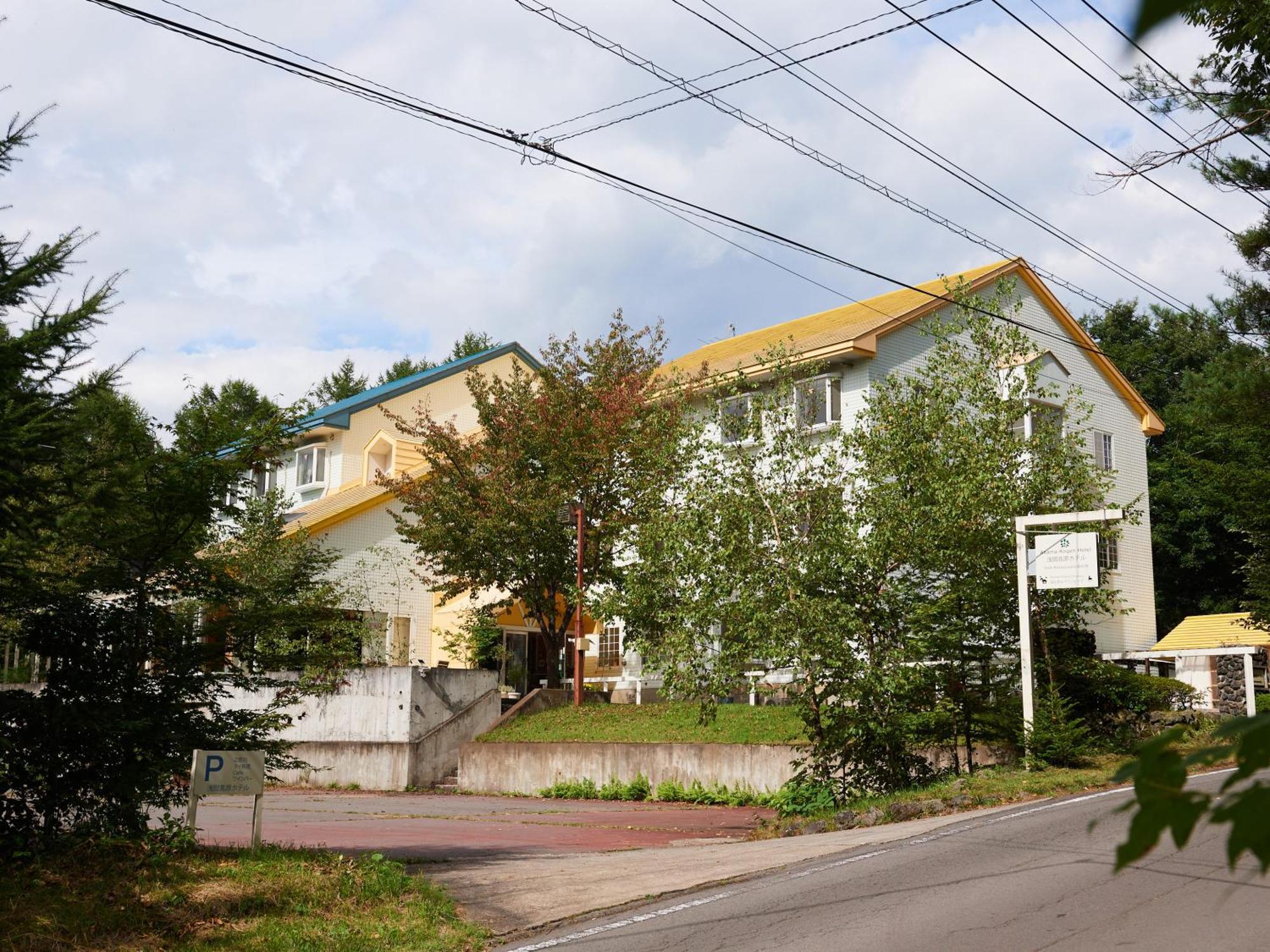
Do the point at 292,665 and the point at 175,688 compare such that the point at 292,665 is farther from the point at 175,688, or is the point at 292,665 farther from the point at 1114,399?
the point at 1114,399

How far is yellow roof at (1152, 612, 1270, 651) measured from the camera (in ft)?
107

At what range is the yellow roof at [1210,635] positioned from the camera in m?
32.5

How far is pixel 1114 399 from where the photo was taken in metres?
35.9

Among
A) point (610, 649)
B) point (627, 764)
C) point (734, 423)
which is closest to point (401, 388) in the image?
point (610, 649)

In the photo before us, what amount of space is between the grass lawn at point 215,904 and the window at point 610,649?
23369 millimetres

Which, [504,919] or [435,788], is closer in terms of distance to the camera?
[504,919]

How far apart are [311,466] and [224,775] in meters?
31.0

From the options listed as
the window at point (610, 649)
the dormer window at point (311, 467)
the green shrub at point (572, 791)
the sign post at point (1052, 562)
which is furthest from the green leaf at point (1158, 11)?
the dormer window at point (311, 467)

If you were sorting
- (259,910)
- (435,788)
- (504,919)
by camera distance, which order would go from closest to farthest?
1. (259,910)
2. (504,919)
3. (435,788)

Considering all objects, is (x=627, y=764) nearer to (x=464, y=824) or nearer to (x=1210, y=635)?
(x=464, y=824)

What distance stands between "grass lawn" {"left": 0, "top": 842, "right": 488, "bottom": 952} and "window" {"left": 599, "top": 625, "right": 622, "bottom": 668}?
2337 cm

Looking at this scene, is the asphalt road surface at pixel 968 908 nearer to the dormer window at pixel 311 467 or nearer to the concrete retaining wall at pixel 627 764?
the concrete retaining wall at pixel 627 764

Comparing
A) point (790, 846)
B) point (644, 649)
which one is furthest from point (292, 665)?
point (644, 649)

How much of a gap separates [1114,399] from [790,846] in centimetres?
2662
